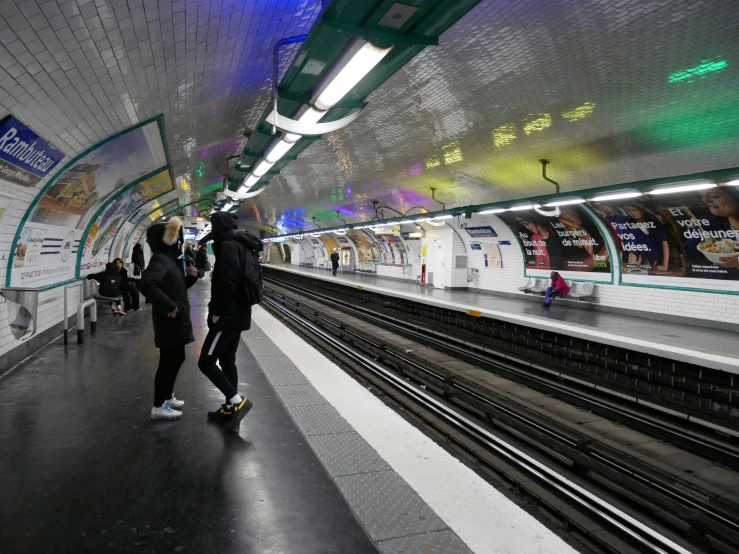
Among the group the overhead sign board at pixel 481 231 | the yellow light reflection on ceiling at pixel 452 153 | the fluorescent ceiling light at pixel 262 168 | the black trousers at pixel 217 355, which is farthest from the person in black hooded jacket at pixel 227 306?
the overhead sign board at pixel 481 231

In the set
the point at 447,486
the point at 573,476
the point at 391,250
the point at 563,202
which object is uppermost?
the point at 563,202

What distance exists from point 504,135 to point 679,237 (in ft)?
18.2

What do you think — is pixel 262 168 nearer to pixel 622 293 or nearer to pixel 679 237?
pixel 679 237

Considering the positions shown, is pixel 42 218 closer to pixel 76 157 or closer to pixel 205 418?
pixel 76 157

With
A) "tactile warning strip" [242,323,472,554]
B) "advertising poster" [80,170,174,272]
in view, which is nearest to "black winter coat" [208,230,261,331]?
"tactile warning strip" [242,323,472,554]

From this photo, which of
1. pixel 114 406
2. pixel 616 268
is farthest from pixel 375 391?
pixel 616 268

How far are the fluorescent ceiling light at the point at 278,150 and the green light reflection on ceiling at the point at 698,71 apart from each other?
4558 mm

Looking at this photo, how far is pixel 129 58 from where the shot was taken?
393 cm

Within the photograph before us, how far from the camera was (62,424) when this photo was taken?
3.92 m

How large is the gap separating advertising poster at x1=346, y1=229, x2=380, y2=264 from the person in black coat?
2184 centimetres

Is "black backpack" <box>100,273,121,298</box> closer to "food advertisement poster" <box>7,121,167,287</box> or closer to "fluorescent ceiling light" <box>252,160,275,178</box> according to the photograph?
"food advertisement poster" <box>7,121,167,287</box>

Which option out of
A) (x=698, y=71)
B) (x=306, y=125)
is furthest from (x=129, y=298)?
(x=698, y=71)

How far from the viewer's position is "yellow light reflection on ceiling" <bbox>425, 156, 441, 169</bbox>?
32.9 ft

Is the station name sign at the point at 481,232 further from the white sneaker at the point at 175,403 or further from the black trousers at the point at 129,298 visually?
the white sneaker at the point at 175,403
